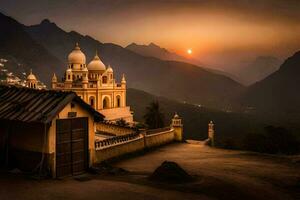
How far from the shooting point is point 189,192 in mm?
14039

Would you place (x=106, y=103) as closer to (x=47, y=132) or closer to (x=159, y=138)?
(x=159, y=138)

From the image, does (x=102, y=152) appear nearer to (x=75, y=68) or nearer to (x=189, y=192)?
(x=189, y=192)

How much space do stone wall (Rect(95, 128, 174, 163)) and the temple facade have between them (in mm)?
25311

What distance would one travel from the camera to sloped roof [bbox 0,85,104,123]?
1493 centimetres

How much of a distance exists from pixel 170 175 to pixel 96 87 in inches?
1737

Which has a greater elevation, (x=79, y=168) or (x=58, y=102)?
(x=58, y=102)

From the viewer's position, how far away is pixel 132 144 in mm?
25188

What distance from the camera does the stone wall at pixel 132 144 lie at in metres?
20.4

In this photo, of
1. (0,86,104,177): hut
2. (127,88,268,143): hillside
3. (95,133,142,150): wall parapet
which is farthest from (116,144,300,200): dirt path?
Result: (127,88,268,143): hillside

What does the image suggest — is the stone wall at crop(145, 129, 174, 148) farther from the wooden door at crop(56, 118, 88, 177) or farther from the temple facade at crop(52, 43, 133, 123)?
the temple facade at crop(52, 43, 133, 123)

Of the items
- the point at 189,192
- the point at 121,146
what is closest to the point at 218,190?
the point at 189,192

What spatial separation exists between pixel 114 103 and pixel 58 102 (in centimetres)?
4671

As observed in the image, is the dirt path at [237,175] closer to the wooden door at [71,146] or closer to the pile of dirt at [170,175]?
the pile of dirt at [170,175]

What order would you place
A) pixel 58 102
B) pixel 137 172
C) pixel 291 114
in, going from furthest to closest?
pixel 291 114 → pixel 137 172 → pixel 58 102
